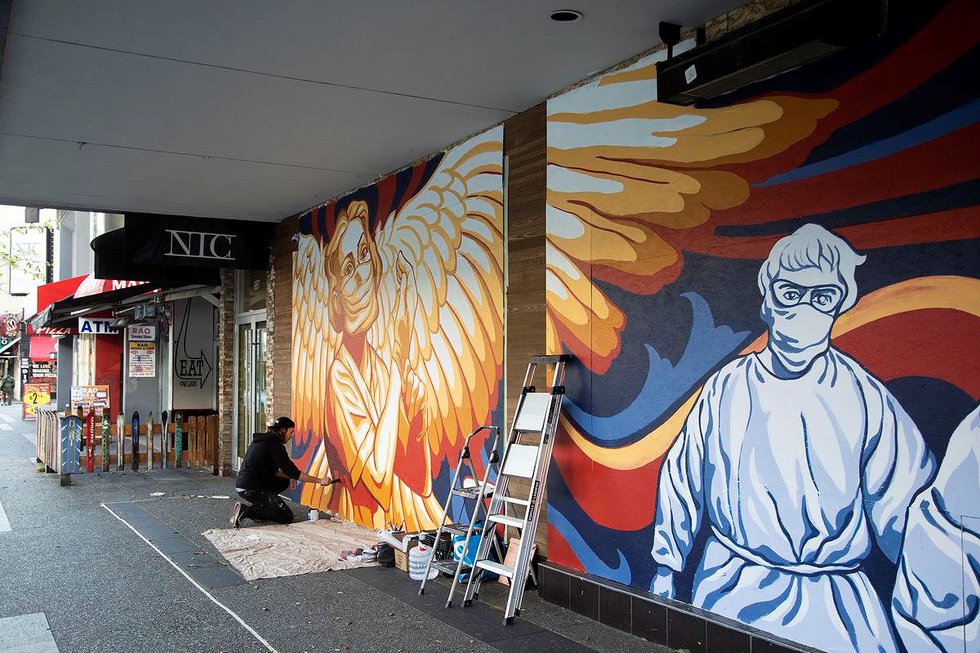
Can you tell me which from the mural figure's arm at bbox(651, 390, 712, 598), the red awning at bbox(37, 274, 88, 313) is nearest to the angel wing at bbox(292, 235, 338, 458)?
the mural figure's arm at bbox(651, 390, 712, 598)

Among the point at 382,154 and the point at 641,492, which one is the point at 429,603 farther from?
the point at 382,154

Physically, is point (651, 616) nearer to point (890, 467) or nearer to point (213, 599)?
point (890, 467)

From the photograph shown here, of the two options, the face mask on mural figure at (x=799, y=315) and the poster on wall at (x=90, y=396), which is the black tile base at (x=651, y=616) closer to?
the face mask on mural figure at (x=799, y=315)

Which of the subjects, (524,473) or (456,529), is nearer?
(524,473)

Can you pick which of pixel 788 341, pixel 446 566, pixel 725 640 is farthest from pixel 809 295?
pixel 446 566

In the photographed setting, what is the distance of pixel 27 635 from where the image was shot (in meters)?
5.52

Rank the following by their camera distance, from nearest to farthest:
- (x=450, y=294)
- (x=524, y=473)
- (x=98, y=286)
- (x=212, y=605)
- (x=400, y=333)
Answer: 1. (x=524, y=473)
2. (x=212, y=605)
3. (x=450, y=294)
4. (x=400, y=333)
5. (x=98, y=286)

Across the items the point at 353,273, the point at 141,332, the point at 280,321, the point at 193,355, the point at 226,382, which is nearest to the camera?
the point at 353,273

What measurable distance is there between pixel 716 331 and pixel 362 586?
3.55 metres

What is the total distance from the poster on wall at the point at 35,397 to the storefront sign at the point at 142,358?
9541mm

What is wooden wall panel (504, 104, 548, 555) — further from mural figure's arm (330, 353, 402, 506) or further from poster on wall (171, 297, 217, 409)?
poster on wall (171, 297, 217, 409)

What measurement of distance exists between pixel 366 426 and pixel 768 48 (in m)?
6.27

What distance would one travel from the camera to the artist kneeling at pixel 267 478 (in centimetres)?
916

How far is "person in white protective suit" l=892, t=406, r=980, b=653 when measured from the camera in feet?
12.0
